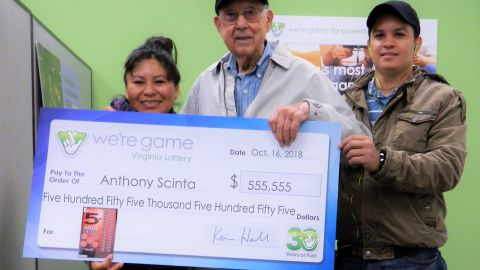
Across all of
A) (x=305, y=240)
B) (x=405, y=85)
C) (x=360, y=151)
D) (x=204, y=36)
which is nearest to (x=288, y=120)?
(x=360, y=151)

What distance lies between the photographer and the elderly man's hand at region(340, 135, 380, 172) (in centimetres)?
126

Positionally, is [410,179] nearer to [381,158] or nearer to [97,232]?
[381,158]

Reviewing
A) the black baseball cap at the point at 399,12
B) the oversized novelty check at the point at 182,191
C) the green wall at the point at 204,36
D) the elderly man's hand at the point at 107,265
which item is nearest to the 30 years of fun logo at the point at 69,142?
the oversized novelty check at the point at 182,191

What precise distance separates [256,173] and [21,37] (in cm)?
88

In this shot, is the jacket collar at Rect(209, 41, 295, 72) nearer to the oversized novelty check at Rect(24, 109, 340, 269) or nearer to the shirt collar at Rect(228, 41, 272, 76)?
the shirt collar at Rect(228, 41, 272, 76)

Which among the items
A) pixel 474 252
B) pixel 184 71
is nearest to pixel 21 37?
pixel 184 71

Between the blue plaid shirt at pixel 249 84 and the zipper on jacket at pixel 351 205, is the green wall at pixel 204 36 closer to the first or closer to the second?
the blue plaid shirt at pixel 249 84

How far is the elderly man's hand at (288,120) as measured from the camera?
126 cm

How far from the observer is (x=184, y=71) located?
2.81 meters

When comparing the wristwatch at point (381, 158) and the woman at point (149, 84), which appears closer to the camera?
the wristwatch at point (381, 158)

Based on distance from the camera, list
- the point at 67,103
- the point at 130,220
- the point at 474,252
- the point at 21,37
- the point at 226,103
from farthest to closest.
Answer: the point at 474,252
the point at 67,103
the point at 21,37
the point at 226,103
the point at 130,220

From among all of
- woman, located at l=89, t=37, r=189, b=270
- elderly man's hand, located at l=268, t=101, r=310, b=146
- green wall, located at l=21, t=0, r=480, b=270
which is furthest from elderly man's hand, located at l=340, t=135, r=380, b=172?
green wall, located at l=21, t=0, r=480, b=270

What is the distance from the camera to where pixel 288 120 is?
4.14 ft

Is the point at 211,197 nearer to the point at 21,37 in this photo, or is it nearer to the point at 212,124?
the point at 212,124
